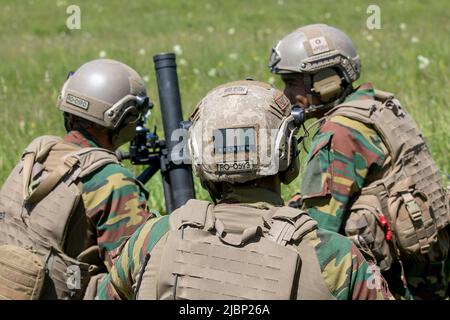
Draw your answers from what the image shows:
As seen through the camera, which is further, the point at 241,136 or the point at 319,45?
the point at 319,45

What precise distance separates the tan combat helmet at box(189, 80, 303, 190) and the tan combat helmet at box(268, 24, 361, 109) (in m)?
2.22

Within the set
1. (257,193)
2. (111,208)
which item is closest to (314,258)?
(257,193)

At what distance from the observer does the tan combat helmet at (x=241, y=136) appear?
12.2 ft

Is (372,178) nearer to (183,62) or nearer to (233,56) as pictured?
(183,62)

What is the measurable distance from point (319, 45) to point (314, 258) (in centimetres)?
272

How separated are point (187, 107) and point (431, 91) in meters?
2.60

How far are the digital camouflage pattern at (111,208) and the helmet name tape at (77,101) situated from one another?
1.50 ft

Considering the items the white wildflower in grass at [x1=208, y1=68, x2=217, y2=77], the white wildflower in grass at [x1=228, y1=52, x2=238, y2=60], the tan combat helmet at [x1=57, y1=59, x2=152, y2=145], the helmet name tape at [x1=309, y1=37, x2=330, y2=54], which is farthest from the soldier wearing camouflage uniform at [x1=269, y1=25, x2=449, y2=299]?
the white wildflower in grass at [x1=228, y1=52, x2=238, y2=60]

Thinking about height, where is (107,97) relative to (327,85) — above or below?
above

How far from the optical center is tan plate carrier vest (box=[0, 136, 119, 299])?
517 cm

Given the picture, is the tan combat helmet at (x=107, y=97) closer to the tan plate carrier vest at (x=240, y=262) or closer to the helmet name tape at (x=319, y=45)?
the helmet name tape at (x=319, y=45)

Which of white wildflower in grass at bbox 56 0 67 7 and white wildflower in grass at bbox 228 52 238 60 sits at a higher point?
white wildflower in grass at bbox 228 52 238 60

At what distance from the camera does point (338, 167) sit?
562cm

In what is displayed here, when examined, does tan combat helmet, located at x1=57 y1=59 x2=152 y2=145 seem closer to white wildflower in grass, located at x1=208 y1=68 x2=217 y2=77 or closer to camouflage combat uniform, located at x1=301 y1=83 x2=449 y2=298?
camouflage combat uniform, located at x1=301 y1=83 x2=449 y2=298
